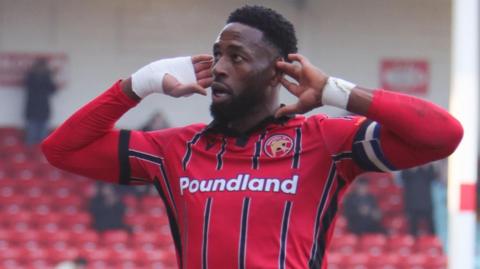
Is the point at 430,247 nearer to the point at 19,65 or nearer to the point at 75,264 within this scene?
the point at 75,264

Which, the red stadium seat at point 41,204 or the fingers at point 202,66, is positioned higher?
the fingers at point 202,66

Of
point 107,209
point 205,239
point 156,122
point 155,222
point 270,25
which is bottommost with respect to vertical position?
point 155,222

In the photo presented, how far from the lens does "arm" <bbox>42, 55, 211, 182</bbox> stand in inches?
130

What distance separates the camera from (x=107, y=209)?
12.0 metres

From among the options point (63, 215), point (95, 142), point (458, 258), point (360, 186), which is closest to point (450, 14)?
point (360, 186)

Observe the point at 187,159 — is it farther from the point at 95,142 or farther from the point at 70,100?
the point at 70,100

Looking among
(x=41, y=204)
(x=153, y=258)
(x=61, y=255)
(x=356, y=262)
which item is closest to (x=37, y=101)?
(x=41, y=204)

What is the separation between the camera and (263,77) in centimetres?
312

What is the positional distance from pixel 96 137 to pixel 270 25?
60cm

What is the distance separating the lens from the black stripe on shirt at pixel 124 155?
131 inches

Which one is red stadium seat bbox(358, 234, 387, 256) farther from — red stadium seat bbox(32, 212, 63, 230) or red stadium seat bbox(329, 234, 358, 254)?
red stadium seat bbox(32, 212, 63, 230)

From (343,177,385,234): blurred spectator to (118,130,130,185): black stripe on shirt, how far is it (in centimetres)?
886

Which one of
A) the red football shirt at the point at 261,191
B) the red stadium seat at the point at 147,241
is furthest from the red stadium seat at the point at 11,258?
the red football shirt at the point at 261,191

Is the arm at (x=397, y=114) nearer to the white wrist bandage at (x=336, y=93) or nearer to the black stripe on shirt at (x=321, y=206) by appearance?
the white wrist bandage at (x=336, y=93)
